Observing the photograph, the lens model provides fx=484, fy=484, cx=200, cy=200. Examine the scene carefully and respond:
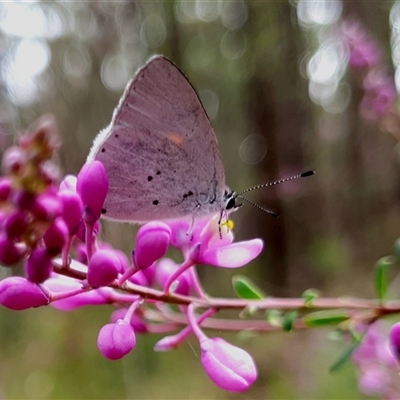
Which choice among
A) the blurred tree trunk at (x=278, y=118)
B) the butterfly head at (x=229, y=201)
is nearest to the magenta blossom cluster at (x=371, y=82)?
the butterfly head at (x=229, y=201)

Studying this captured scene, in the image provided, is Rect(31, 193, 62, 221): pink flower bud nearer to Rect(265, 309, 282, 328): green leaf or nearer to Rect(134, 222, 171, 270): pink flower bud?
Rect(134, 222, 171, 270): pink flower bud

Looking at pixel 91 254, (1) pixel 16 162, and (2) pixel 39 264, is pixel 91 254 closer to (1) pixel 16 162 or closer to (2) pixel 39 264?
(2) pixel 39 264

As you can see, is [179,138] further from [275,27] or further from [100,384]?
[275,27]

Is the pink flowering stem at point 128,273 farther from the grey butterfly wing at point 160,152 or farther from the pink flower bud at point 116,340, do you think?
the grey butterfly wing at point 160,152

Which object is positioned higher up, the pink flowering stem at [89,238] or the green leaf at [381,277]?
the pink flowering stem at [89,238]

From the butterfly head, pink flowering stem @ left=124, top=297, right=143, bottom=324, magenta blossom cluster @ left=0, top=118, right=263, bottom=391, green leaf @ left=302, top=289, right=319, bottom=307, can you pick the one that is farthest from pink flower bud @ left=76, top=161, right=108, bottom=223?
green leaf @ left=302, top=289, right=319, bottom=307

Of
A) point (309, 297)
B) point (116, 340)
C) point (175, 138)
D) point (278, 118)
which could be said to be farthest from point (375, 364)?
point (278, 118)

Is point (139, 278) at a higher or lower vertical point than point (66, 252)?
lower
